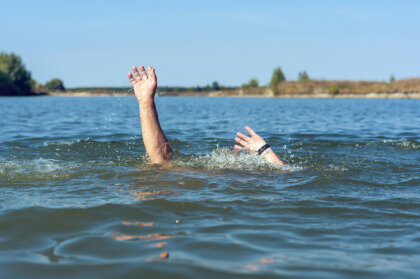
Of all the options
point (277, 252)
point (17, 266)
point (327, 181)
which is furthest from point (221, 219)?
point (327, 181)

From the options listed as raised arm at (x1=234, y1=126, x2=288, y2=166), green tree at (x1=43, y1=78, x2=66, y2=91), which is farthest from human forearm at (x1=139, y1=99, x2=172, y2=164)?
green tree at (x1=43, y1=78, x2=66, y2=91)

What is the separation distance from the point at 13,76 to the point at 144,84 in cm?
9870

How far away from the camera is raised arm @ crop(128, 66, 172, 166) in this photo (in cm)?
537

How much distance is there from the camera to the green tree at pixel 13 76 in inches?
3538

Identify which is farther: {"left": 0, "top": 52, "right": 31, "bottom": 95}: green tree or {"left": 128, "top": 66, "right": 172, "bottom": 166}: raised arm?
{"left": 0, "top": 52, "right": 31, "bottom": 95}: green tree

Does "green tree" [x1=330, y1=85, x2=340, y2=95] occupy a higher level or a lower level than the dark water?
higher

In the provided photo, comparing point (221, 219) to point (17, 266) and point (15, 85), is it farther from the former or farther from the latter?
point (15, 85)

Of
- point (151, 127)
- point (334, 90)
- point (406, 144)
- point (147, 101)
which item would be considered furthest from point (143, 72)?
point (334, 90)

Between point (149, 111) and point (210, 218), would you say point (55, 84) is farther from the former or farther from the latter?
point (210, 218)

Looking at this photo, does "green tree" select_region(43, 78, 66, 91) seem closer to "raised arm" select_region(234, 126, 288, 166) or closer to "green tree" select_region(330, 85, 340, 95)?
"green tree" select_region(330, 85, 340, 95)

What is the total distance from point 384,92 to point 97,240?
80.6 m

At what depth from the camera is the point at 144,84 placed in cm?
547

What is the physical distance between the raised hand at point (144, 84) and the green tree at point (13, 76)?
307 ft

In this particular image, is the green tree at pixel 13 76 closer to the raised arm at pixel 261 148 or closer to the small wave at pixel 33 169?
the small wave at pixel 33 169
